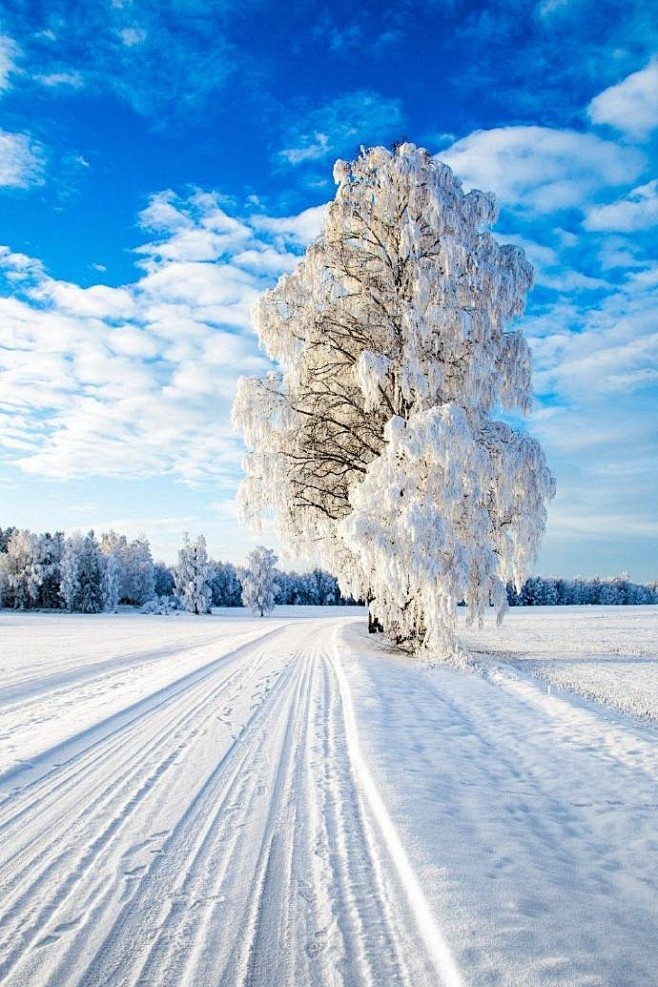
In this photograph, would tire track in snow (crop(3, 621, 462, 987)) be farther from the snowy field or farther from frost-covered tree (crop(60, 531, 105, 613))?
frost-covered tree (crop(60, 531, 105, 613))

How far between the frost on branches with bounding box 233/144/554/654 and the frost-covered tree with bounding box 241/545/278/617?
69431 mm

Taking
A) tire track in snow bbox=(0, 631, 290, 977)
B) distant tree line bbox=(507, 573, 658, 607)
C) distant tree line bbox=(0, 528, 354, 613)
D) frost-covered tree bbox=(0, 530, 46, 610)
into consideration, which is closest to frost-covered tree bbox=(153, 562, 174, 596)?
distant tree line bbox=(0, 528, 354, 613)

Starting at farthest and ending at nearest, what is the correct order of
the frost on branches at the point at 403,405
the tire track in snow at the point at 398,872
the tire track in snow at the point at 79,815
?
the frost on branches at the point at 403,405
the tire track in snow at the point at 79,815
the tire track in snow at the point at 398,872

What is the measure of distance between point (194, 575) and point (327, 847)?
77262 millimetres

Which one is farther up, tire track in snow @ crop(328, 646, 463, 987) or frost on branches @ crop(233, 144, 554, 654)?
frost on branches @ crop(233, 144, 554, 654)

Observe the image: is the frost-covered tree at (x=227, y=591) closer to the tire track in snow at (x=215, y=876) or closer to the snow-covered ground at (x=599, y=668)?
the snow-covered ground at (x=599, y=668)

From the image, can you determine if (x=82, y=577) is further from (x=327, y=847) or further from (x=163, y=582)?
(x=327, y=847)

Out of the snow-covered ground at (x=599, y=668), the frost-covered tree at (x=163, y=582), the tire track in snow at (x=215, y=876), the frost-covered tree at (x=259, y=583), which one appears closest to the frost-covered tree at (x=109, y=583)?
the frost-covered tree at (x=259, y=583)

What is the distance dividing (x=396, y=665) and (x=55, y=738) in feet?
22.1

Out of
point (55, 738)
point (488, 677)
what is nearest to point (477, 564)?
point (488, 677)

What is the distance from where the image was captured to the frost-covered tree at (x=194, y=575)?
7700 cm

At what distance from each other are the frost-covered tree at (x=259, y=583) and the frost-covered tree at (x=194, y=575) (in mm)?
6758

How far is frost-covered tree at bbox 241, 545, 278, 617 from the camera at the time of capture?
82.2 m

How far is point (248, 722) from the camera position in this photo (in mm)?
5879
